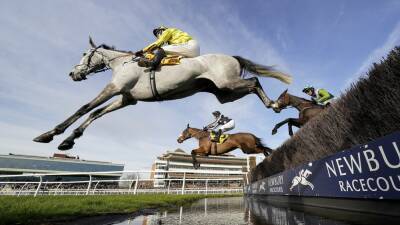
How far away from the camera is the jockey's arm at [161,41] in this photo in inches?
192

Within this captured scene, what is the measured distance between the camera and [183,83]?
4566mm

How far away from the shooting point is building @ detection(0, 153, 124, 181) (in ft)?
206

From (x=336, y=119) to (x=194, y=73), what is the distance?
86.2 inches

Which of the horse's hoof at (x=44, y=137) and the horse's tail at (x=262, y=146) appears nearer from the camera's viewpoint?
the horse's hoof at (x=44, y=137)

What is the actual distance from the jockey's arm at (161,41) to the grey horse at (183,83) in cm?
36

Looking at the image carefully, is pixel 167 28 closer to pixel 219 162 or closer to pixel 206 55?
pixel 206 55

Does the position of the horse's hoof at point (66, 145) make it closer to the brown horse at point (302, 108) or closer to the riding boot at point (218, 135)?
the brown horse at point (302, 108)

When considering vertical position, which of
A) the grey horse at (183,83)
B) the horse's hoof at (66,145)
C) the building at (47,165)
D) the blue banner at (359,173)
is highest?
the building at (47,165)

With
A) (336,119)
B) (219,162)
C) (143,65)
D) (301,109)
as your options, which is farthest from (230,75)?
(219,162)

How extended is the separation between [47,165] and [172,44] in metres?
72.2

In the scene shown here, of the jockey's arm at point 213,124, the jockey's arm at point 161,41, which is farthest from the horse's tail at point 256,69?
the jockey's arm at point 213,124

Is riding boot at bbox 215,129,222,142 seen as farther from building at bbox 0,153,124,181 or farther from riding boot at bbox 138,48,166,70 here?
building at bbox 0,153,124,181

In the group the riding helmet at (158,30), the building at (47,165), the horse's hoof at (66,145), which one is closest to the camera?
the horse's hoof at (66,145)

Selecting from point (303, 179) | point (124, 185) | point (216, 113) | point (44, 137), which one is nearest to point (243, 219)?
point (303, 179)
